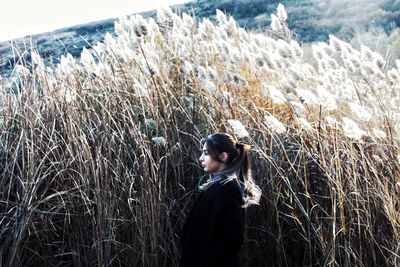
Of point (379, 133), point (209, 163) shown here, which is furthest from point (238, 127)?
point (379, 133)

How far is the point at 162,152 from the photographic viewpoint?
517 cm


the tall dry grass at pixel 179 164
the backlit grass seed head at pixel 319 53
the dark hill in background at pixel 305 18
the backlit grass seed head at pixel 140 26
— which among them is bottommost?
the dark hill in background at pixel 305 18

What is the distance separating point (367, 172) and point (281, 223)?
26.3 inches

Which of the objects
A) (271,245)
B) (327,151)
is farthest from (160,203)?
(327,151)

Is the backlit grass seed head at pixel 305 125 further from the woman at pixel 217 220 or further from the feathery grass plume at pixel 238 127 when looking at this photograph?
the woman at pixel 217 220

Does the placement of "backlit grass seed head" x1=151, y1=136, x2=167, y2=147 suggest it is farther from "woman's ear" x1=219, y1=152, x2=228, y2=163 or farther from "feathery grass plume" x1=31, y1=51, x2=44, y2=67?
"feathery grass plume" x1=31, y1=51, x2=44, y2=67

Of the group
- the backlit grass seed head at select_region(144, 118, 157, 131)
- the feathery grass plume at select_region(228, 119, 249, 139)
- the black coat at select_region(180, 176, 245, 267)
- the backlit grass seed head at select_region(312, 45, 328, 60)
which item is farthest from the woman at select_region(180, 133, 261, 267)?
the backlit grass seed head at select_region(312, 45, 328, 60)

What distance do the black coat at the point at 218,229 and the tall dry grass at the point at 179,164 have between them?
0.69m

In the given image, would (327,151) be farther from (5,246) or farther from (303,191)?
(5,246)

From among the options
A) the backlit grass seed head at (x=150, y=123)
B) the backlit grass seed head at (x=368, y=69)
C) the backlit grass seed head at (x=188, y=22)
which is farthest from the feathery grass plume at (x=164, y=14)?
the backlit grass seed head at (x=368, y=69)

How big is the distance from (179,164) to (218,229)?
107 cm

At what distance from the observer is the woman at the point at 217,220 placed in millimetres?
4020

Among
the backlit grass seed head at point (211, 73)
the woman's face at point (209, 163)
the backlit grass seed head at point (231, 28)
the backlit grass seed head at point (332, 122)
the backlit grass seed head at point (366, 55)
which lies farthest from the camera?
the backlit grass seed head at point (231, 28)

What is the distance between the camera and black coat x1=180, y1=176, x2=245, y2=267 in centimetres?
402
